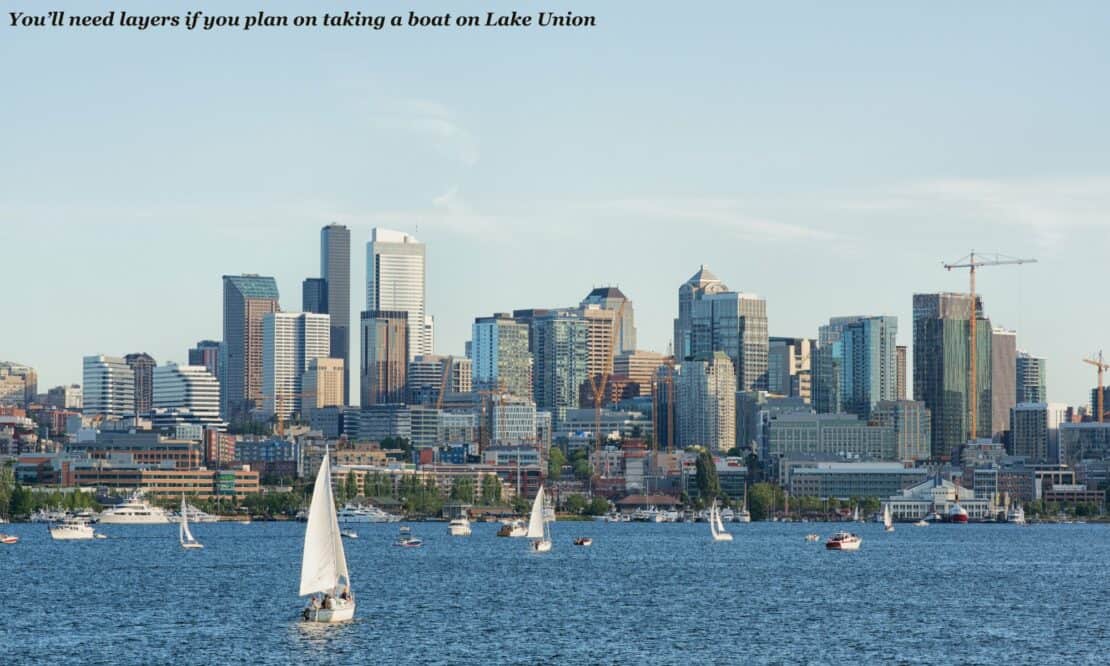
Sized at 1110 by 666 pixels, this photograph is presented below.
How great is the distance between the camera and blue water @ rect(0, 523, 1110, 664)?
3644 inches

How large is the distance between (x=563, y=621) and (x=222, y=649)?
20.7 m

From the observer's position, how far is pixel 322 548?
98250 mm

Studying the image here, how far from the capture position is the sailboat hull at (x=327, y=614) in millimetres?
100812

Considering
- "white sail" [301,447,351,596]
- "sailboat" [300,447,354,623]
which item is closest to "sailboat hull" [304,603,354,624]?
"sailboat" [300,447,354,623]

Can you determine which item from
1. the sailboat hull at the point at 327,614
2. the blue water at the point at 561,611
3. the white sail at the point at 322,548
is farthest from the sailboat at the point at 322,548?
the blue water at the point at 561,611

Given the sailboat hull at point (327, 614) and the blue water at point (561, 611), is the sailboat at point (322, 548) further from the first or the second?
the blue water at point (561, 611)

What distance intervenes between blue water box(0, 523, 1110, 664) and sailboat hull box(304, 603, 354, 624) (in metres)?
0.90

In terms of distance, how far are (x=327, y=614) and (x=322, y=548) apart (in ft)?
13.6

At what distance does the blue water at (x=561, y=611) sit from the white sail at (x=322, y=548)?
2144mm

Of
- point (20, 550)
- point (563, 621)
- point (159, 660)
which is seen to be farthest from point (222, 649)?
point (20, 550)

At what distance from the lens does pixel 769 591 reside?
5221 inches

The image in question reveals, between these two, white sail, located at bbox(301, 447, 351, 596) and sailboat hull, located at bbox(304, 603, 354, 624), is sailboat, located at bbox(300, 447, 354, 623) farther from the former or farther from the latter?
sailboat hull, located at bbox(304, 603, 354, 624)

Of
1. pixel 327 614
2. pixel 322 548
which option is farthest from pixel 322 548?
pixel 327 614

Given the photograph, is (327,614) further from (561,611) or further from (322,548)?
(561,611)
